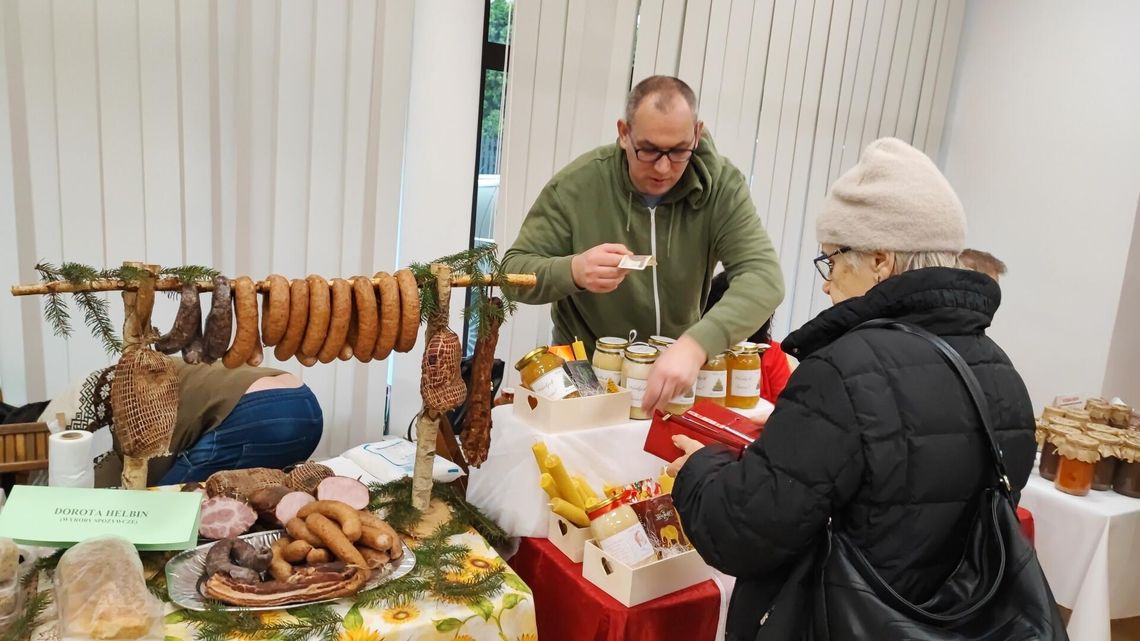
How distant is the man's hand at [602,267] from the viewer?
5.36ft

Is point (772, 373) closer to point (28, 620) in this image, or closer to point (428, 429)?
point (428, 429)

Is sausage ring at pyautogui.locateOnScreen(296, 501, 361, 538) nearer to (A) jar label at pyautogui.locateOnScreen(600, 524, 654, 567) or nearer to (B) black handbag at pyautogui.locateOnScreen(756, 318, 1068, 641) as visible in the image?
(A) jar label at pyautogui.locateOnScreen(600, 524, 654, 567)

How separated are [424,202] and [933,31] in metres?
3.25

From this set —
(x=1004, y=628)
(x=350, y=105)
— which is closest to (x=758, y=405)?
(x=1004, y=628)

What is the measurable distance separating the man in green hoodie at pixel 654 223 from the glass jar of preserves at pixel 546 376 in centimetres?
28

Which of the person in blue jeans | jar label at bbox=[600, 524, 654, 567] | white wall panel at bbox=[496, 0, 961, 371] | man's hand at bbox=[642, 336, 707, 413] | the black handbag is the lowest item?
the person in blue jeans

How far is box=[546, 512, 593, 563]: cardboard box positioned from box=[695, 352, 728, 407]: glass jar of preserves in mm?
428

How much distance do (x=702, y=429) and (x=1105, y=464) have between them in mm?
1796

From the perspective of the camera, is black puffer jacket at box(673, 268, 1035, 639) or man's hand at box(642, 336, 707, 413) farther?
man's hand at box(642, 336, 707, 413)

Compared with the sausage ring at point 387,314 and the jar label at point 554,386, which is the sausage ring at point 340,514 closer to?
the sausage ring at point 387,314

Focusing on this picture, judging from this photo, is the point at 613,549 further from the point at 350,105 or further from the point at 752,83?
the point at 752,83

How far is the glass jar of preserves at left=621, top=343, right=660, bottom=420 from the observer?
1.66m

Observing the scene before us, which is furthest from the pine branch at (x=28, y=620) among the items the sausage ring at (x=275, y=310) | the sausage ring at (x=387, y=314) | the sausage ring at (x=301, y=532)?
the sausage ring at (x=387, y=314)

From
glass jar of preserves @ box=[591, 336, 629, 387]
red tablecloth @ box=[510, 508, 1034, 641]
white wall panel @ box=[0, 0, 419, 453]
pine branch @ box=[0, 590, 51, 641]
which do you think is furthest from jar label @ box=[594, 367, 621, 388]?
white wall panel @ box=[0, 0, 419, 453]
